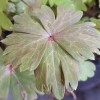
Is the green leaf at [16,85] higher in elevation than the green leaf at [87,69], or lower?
higher

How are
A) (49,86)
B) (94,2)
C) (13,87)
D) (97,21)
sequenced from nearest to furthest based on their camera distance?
(49,86)
(13,87)
(97,21)
(94,2)

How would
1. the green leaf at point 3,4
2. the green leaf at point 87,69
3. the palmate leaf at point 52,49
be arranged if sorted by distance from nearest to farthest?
the palmate leaf at point 52,49, the green leaf at point 3,4, the green leaf at point 87,69

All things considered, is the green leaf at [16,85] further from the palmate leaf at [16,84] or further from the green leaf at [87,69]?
the green leaf at [87,69]

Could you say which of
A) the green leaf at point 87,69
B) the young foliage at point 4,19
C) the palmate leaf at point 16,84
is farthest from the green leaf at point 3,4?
the green leaf at point 87,69

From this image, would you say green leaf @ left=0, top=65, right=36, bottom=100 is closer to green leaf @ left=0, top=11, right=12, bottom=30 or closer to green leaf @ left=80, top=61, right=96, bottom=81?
green leaf @ left=0, top=11, right=12, bottom=30

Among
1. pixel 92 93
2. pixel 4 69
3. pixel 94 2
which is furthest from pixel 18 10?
pixel 92 93

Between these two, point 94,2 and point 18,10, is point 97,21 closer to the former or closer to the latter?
point 94,2

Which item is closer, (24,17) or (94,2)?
(24,17)
